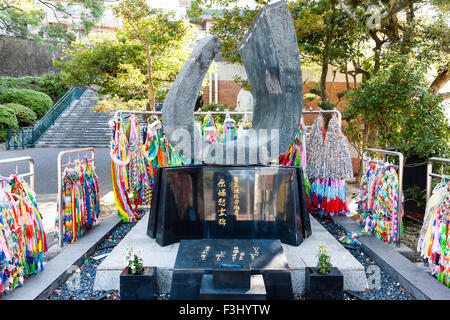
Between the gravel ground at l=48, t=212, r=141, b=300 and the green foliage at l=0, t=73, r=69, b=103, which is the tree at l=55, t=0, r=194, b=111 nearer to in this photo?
the gravel ground at l=48, t=212, r=141, b=300

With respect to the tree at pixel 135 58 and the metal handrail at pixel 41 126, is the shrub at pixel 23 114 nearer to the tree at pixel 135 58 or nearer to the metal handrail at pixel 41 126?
the metal handrail at pixel 41 126

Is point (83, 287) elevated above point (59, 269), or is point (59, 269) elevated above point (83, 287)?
point (59, 269)

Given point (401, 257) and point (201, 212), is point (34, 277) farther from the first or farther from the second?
point (401, 257)

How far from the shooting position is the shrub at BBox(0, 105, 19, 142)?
15914mm

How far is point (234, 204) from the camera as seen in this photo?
3.82m

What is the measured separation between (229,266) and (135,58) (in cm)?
923

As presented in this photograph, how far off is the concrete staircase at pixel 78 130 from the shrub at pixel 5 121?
60.7 inches

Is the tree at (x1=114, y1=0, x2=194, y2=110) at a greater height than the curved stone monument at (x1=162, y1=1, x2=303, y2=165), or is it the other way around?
the tree at (x1=114, y1=0, x2=194, y2=110)

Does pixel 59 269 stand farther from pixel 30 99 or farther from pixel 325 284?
pixel 30 99

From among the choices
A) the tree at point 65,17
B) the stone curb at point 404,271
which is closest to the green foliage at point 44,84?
the tree at point 65,17

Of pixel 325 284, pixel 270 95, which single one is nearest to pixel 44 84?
pixel 270 95

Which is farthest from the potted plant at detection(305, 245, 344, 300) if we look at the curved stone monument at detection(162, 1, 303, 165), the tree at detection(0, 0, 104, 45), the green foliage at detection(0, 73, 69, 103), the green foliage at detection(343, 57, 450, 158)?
the green foliage at detection(0, 73, 69, 103)

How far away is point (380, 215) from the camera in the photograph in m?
4.23

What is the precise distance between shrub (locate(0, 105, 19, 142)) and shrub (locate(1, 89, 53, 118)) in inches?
67.2
